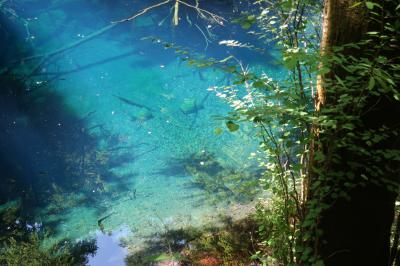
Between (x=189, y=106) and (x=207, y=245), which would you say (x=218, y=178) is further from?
(x=189, y=106)

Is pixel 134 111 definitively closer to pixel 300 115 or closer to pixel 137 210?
pixel 137 210

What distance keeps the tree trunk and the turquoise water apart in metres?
2.52

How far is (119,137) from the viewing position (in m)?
7.98

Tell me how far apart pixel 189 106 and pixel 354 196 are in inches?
271

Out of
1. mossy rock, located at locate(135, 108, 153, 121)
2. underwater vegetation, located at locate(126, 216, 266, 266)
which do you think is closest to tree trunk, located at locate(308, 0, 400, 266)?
underwater vegetation, located at locate(126, 216, 266, 266)

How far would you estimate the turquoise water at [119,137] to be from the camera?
557 cm

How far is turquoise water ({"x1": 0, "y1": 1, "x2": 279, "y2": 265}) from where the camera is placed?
5574 mm

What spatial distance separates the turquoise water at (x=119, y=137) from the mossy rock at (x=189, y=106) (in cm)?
3

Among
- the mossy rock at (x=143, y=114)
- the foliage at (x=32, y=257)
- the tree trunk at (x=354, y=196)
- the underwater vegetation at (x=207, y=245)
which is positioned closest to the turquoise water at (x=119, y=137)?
the mossy rock at (x=143, y=114)

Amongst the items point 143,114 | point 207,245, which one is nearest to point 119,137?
point 143,114

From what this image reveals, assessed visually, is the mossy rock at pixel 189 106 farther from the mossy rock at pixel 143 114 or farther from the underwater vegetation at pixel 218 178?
the underwater vegetation at pixel 218 178

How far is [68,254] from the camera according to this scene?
462 cm

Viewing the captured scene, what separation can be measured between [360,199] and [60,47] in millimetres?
11838

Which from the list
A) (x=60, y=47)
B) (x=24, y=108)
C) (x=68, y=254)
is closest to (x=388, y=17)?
(x=68, y=254)
